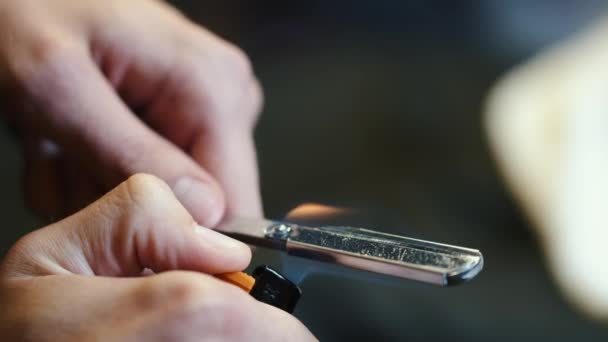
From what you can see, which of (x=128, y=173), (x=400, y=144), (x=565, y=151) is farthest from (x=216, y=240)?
(x=565, y=151)

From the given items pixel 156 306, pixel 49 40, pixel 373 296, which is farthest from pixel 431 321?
pixel 49 40

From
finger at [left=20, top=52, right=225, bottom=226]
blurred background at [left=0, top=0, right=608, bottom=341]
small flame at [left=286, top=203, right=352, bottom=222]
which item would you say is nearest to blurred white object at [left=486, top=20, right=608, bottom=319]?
blurred background at [left=0, top=0, right=608, bottom=341]

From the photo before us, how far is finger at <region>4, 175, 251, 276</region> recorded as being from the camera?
36 centimetres

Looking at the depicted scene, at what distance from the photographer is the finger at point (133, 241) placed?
0.36m

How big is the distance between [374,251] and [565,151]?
0.46 metres

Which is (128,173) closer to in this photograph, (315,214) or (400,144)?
(315,214)

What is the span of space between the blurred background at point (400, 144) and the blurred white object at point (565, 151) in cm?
2

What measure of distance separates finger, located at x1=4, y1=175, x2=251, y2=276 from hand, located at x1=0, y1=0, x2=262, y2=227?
3.6 inches

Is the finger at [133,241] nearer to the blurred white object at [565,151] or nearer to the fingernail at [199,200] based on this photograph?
the fingernail at [199,200]

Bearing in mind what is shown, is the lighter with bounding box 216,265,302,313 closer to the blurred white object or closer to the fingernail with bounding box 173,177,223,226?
the fingernail with bounding box 173,177,223,226

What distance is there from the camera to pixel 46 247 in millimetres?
374

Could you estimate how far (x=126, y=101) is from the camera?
59cm

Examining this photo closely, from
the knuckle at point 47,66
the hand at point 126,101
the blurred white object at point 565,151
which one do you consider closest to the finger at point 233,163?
the hand at point 126,101

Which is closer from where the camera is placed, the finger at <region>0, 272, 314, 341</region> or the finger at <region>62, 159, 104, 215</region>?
the finger at <region>0, 272, 314, 341</region>
